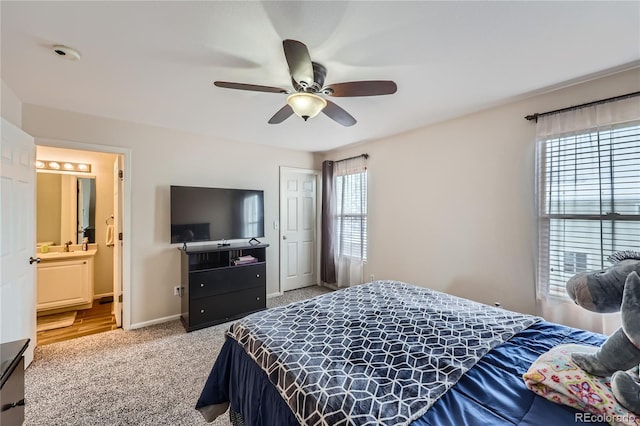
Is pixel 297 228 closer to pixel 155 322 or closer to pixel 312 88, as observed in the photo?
pixel 155 322

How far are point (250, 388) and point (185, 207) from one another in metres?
2.48

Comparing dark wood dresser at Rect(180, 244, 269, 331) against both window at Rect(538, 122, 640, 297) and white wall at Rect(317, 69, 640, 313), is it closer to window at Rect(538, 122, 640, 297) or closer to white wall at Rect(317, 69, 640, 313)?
white wall at Rect(317, 69, 640, 313)

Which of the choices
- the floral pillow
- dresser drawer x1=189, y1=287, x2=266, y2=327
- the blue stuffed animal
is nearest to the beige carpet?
dresser drawer x1=189, y1=287, x2=266, y2=327

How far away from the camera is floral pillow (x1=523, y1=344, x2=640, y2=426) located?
86cm

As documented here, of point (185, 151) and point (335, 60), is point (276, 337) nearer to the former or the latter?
point (335, 60)

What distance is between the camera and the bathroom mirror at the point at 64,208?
366 cm

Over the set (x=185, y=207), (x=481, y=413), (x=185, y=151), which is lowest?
(x=481, y=413)

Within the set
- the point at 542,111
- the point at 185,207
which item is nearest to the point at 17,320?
the point at 185,207

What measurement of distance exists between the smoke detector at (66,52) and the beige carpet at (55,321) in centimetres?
309

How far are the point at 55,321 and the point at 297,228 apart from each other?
3.35 meters

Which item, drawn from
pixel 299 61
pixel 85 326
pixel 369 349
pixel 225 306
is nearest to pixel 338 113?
pixel 299 61

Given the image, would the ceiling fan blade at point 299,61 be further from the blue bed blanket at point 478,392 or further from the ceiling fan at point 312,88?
the blue bed blanket at point 478,392

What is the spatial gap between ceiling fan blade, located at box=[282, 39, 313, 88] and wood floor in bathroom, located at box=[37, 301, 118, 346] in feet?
11.4

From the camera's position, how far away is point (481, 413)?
3.06 ft
